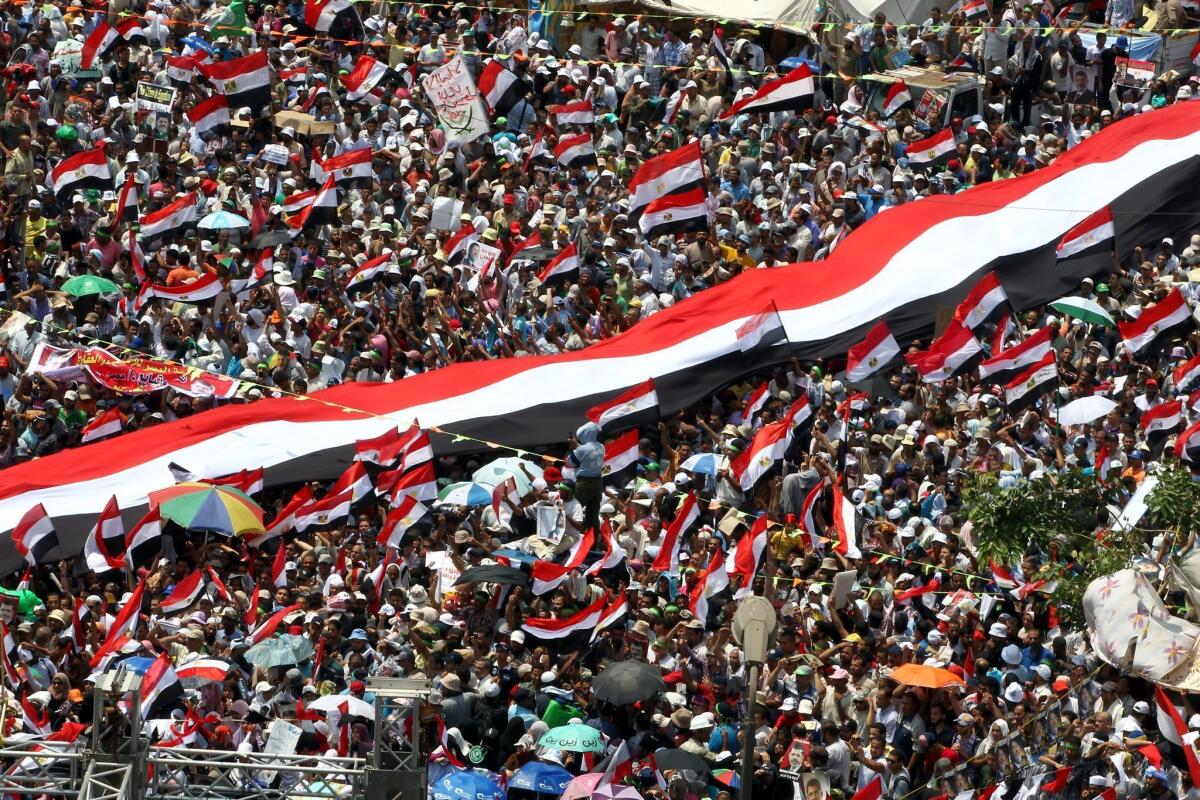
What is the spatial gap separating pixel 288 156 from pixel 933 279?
775cm

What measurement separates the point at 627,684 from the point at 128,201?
38.1ft

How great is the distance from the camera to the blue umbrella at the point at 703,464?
26.2 meters

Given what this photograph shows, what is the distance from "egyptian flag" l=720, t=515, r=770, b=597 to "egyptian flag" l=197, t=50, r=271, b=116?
37.0ft

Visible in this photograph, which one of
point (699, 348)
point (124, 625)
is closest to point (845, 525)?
point (699, 348)

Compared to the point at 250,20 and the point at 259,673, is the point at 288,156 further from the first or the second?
the point at 259,673

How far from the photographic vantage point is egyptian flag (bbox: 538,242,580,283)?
29.5 metres

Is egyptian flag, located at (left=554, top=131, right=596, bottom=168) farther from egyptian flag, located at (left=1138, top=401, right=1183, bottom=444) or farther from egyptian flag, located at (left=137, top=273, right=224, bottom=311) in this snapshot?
egyptian flag, located at (left=1138, top=401, right=1183, bottom=444)

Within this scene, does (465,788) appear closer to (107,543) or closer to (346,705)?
(346,705)

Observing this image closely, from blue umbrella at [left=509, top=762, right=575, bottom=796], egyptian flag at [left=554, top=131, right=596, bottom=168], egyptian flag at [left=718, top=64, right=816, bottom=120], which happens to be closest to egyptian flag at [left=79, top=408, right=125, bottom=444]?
egyptian flag at [left=554, top=131, right=596, bottom=168]

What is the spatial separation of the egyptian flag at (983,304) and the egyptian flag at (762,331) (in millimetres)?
2003

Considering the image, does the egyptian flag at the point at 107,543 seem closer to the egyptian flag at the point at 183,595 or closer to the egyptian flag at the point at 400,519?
the egyptian flag at the point at 183,595

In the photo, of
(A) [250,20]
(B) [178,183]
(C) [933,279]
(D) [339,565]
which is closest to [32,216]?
(B) [178,183]

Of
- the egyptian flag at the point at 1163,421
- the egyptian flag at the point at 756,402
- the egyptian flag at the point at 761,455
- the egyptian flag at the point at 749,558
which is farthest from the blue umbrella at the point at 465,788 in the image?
the egyptian flag at the point at 1163,421

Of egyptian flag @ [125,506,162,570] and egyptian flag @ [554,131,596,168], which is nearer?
egyptian flag @ [125,506,162,570]
